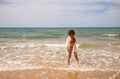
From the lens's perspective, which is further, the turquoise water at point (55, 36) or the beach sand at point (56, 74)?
the turquoise water at point (55, 36)

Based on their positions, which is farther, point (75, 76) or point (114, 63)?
point (114, 63)

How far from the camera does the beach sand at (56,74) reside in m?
7.18

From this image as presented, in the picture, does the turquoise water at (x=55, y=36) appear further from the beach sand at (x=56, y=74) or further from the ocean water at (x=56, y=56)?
the beach sand at (x=56, y=74)

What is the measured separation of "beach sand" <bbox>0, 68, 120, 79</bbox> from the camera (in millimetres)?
7184

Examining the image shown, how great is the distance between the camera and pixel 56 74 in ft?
24.7

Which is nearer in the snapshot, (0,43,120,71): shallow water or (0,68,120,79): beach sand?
(0,68,120,79): beach sand

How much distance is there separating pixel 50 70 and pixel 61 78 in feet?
3.98

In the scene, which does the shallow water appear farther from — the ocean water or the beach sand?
the beach sand

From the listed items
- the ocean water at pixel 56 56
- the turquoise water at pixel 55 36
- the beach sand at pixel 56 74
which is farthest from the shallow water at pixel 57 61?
the turquoise water at pixel 55 36

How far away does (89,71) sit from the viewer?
8078 mm

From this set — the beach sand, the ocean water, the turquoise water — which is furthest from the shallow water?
the turquoise water

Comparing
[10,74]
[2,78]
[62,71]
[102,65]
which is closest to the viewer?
[2,78]

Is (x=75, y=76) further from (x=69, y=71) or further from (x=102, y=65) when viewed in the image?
(x=102, y=65)

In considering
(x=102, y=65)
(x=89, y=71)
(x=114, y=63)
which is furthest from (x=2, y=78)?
(x=114, y=63)
